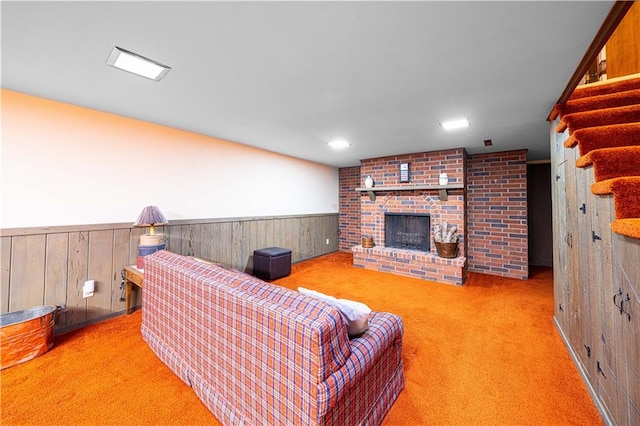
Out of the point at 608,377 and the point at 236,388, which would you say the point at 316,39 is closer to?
the point at 236,388

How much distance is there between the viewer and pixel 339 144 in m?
3.73

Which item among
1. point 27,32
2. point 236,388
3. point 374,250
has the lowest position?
point 236,388

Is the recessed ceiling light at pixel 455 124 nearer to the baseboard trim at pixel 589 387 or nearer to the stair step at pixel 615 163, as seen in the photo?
the stair step at pixel 615 163

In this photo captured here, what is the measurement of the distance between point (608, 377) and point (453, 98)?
6.86ft

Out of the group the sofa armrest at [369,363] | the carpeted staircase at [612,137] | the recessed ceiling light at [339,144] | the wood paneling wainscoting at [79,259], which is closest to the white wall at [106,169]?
the wood paneling wainscoting at [79,259]

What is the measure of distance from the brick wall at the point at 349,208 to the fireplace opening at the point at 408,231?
1348mm

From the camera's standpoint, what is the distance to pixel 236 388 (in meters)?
1.31

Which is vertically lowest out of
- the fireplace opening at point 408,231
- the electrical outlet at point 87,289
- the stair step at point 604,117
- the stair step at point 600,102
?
the electrical outlet at point 87,289

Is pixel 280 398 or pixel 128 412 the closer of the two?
pixel 280 398

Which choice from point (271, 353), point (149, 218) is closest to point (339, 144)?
point (149, 218)

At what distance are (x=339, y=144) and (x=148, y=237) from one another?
2703 mm

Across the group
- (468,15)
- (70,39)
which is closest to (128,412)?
(70,39)

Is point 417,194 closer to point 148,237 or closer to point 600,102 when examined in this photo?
point 600,102

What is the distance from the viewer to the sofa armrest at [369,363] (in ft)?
3.35
